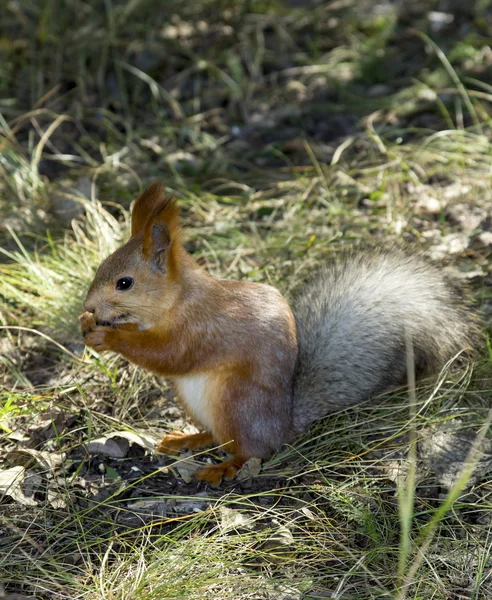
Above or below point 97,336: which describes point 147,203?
above

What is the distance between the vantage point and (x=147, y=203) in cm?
229

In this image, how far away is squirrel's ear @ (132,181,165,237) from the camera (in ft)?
7.45

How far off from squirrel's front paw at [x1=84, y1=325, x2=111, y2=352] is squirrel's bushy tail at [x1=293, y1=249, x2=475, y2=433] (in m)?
0.61

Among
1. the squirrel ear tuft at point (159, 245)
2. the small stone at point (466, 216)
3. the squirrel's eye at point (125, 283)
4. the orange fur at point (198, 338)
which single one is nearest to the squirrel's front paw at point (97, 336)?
the orange fur at point (198, 338)

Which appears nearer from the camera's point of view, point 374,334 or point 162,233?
point 162,233

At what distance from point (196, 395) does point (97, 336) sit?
1.13 ft

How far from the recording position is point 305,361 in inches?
97.3

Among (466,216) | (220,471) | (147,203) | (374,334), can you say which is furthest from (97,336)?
(466,216)

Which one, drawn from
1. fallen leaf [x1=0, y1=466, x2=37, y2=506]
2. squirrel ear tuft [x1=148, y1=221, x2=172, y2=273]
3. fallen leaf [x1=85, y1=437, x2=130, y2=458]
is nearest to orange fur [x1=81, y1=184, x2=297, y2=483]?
squirrel ear tuft [x1=148, y1=221, x2=172, y2=273]

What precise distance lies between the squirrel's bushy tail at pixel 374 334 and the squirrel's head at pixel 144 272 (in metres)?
0.49

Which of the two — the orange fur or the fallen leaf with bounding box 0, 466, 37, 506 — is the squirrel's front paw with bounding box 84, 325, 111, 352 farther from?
the fallen leaf with bounding box 0, 466, 37, 506

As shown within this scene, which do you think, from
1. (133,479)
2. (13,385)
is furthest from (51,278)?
(133,479)

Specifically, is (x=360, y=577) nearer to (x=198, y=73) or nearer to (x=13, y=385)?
(x=13, y=385)

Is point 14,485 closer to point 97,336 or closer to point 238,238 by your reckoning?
point 97,336
